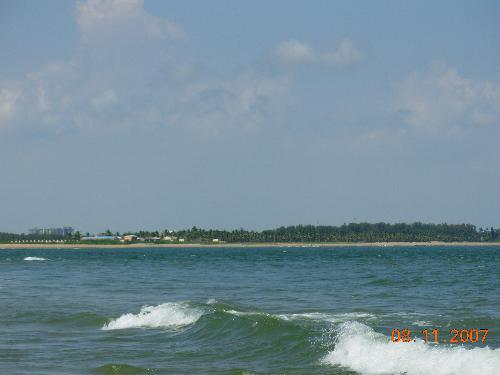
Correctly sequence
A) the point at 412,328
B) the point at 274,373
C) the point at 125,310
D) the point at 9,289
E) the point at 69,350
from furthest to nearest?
1. the point at 9,289
2. the point at 125,310
3. the point at 412,328
4. the point at 69,350
5. the point at 274,373

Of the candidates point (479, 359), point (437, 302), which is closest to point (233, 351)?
point (479, 359)

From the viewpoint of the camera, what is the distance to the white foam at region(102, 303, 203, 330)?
27.7 meters

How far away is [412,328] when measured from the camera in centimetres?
2397

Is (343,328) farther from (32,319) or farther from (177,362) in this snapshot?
(32,319)

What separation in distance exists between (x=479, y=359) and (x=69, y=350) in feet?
38.5

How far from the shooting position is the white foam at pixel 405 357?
16.9 meters

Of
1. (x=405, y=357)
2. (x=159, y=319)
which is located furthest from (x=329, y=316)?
(x=405, y=357)

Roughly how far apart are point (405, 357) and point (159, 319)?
12.8m
